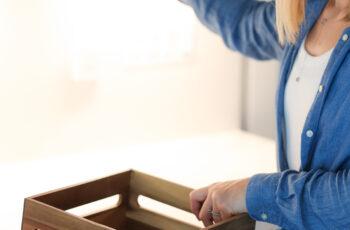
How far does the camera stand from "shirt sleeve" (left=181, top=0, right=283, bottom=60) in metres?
A: 0.99

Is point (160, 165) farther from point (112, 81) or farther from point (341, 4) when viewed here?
point (341, 4)

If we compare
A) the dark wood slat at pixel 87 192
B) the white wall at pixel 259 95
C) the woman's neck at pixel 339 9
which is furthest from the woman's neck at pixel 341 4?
the white wall at pixel 259 95

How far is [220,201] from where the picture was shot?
73 cm

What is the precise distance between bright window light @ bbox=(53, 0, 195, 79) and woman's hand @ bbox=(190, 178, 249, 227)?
0.50m

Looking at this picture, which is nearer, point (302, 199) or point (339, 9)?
point (302, 199)

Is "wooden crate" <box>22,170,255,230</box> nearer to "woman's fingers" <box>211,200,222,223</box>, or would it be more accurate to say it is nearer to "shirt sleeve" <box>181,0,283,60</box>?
"woman's fingers" <box>211,200,222,223</box>

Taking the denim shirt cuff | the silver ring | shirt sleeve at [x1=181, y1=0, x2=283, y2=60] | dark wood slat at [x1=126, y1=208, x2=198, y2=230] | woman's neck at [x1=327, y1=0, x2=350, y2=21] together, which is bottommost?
dark wood slat at [x1=126, y1=208, x2=198, y2=230]

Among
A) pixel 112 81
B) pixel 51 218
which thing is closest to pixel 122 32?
pixel 112 81

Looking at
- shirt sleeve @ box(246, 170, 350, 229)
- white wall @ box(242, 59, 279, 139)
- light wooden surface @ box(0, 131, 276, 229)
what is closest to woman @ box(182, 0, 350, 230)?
shirt sleeve @ box(246, 170, 350, 229)

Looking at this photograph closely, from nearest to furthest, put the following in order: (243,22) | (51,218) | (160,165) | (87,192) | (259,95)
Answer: (51,218), (87,192), (243,22), (160,165), (259,95)

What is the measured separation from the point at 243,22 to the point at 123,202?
13.9 inches

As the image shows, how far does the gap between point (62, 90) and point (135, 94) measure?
17cm

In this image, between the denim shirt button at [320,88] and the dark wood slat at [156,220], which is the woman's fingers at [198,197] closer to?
the dark wood slat at [156,220]

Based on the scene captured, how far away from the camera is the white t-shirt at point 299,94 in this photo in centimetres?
78
